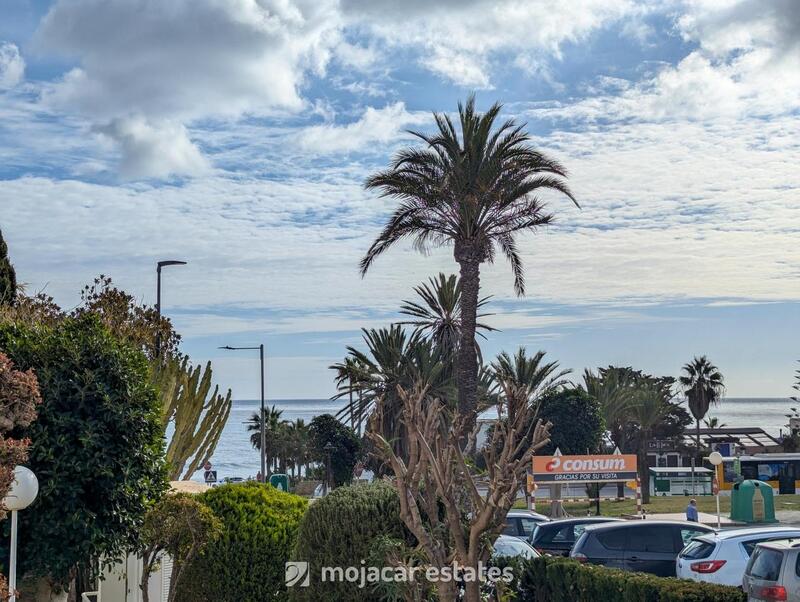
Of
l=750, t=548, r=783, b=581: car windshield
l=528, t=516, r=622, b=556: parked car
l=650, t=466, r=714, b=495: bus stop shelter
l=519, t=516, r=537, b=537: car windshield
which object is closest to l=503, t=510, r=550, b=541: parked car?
l=519, t=516, r=537, b=537: car windshield

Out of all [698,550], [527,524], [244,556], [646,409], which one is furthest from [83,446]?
[646,409]

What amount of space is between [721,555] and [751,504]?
21951 mm

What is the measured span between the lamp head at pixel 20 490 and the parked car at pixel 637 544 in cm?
1174

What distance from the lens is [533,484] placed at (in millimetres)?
37031

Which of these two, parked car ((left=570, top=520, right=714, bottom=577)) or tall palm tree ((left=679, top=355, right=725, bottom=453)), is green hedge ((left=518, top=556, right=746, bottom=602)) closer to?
parked car ((left=570, top=520, right=714, bottom=577))

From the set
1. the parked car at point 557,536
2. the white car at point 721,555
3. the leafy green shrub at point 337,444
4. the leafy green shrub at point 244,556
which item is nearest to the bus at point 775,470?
the leafy green shrub at point 337,444

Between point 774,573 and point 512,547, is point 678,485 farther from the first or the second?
point 774,573

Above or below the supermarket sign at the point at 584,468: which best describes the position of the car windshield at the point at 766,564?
above

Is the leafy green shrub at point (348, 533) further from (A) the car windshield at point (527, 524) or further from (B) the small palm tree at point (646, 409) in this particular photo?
(B) the small palm tree at point (646, 409)

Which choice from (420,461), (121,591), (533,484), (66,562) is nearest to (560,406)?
(533,484)

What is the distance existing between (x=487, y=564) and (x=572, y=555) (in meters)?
6.47

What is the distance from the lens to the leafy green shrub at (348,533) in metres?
12.7

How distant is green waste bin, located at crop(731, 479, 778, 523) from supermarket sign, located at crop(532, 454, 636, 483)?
13.2ft

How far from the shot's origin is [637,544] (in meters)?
20.2
